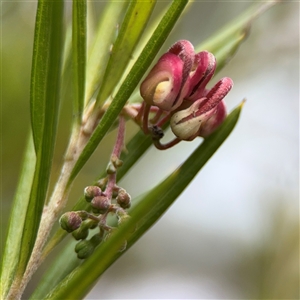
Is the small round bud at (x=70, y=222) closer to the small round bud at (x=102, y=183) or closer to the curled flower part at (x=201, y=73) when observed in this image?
the small round bud at (x=102, y=183)

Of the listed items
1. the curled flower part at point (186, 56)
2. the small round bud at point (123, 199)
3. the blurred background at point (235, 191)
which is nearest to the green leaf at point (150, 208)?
the small round bud at point (123, 199)

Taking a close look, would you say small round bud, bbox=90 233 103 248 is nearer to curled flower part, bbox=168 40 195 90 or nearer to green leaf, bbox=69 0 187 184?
green leaf, bbox=69 0 187 184

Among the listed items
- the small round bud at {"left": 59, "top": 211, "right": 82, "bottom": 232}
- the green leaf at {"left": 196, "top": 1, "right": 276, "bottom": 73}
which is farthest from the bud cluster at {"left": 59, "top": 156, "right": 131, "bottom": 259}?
the green leaf at {"left": 196, "top": 1, "right": 276, "bottom": 73}

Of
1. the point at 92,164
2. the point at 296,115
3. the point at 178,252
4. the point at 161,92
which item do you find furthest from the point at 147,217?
the point at 296,115

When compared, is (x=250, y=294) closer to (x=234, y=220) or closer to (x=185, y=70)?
(x=234, y=220)

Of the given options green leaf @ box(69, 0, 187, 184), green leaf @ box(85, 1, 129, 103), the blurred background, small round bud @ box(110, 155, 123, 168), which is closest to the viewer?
green leaf @ box(69, 0, 187, 184)

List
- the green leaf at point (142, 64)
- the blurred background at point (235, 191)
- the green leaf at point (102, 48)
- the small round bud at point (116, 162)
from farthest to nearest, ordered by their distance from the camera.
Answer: the blurred background at point (235, 191) < the green leaf at point (102, 48) < the small round bud at point (116, 162) < the green leaf at point (142, 64)
